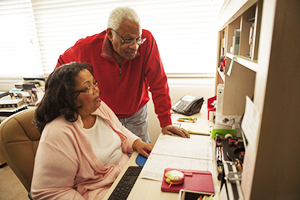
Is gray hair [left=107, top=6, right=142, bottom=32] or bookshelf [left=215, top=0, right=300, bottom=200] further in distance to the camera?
gray hair [left=107, top=6, right=142, bottom=32]

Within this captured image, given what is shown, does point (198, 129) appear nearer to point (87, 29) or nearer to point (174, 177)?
point (174, 177)

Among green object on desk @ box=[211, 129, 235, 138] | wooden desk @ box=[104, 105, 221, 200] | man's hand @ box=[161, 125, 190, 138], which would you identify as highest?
green object on desk @ box=[211, 129, 235, 138]

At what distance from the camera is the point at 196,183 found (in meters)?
0.90

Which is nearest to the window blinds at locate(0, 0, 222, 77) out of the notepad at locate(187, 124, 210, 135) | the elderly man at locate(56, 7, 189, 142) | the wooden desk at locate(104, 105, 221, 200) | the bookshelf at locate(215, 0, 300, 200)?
the elderly man at locate(56, 7, 189, 142)

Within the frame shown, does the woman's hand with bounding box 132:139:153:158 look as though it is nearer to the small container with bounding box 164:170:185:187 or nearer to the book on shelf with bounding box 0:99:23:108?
the small container with bounding box 164:170:185:187

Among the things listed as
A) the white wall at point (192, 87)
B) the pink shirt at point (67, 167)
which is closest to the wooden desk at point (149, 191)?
the pink shirt at point (67, 167)

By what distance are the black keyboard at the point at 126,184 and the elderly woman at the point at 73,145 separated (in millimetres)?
113

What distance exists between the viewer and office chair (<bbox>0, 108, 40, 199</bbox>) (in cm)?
111

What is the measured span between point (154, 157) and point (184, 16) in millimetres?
1656

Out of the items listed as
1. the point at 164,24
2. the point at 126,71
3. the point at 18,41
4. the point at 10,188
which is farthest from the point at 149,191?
the point at 18,41

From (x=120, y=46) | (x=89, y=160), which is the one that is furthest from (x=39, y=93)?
(x=89, y=160)

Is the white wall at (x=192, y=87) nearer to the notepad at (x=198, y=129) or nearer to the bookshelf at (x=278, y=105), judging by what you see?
the notepad at (x=198, y=129)

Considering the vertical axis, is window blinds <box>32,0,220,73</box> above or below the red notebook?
above

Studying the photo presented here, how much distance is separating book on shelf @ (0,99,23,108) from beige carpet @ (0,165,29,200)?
83cm
